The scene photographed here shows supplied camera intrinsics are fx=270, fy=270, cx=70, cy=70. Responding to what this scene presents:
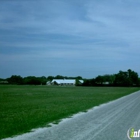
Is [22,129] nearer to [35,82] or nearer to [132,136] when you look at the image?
[132,136]

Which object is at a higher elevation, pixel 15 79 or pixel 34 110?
pixel 15 79

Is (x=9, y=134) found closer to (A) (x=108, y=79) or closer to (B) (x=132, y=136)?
(B) (x=132, y=136)

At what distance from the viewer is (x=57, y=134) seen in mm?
10117

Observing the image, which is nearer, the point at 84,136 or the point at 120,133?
the point at 84,136

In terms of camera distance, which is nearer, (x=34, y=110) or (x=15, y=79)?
(x=34, y=110)

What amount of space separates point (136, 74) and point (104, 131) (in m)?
154

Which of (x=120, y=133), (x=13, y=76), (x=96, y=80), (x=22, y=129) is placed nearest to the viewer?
(x=120, y=133)

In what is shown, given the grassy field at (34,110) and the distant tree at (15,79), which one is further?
the distant tree at (15,79)

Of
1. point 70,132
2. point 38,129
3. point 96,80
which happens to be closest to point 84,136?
point 70,132

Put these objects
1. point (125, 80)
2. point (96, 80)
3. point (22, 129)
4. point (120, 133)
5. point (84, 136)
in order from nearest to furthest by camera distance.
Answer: point (84, 136), point (120, 133), point (22, 129), point (125, 80), point (96, 80)

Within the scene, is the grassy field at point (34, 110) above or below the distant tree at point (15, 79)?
below

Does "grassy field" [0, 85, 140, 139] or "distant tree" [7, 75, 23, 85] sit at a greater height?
"distant tree" [7, 75, 23, 85]

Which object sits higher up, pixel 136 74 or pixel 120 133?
pixel 136 74

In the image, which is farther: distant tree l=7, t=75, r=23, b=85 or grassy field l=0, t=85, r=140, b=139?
distant tree l=7, t=75, r=23, b=85
